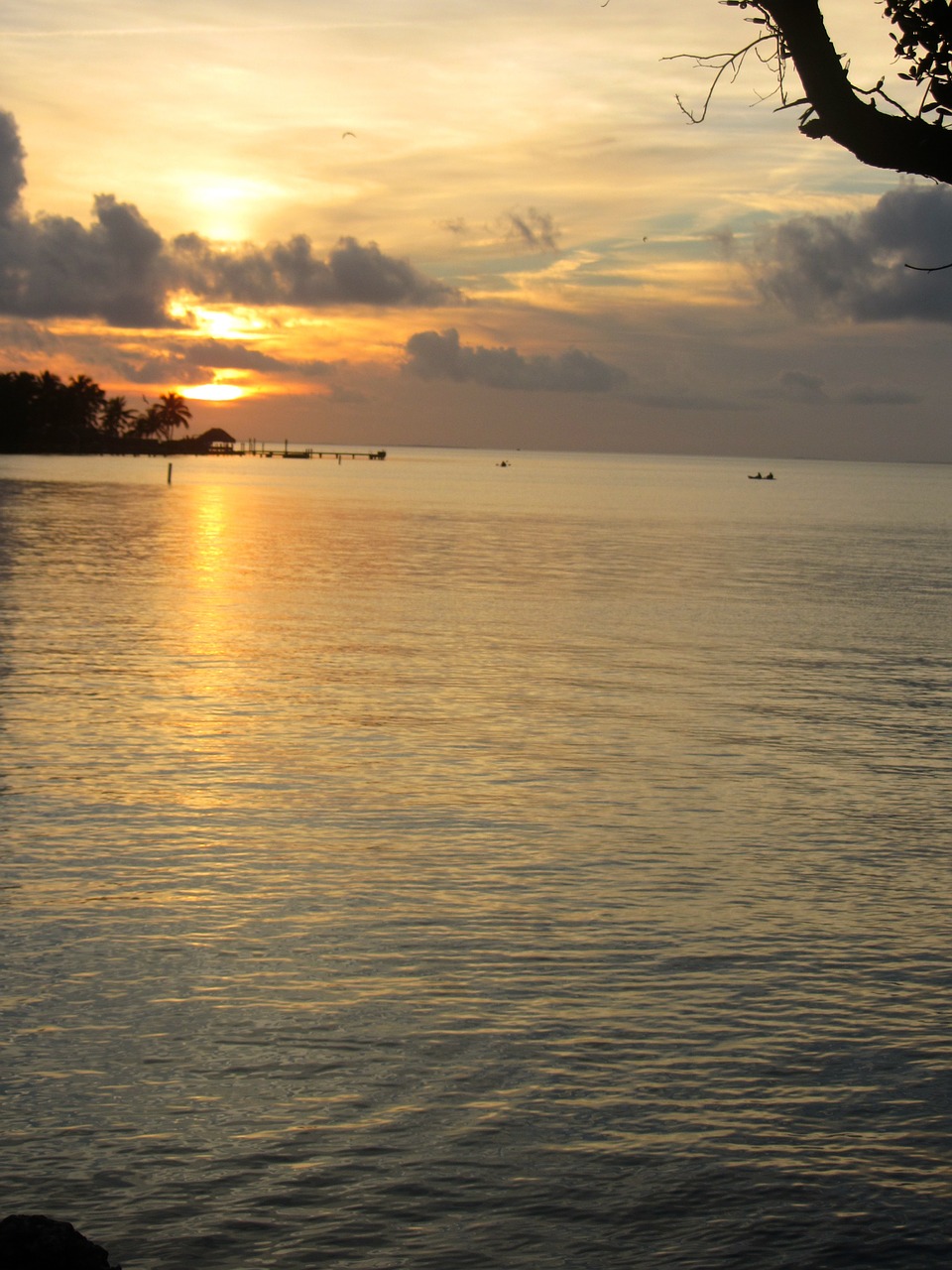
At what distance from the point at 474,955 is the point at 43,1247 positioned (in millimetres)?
5686

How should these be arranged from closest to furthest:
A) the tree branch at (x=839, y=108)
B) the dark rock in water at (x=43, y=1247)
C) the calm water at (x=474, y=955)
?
the dark rock in water at (x=43, y=1247) → the calm water at (x=474, y=955) → the tree branch at (x=839, y=108)

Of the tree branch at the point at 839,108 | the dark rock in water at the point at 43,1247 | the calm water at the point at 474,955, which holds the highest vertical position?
the tree branch at the point at 839,108

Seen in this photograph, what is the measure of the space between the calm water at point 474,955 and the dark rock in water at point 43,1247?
129 centimetres

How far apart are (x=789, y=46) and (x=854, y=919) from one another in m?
6.89

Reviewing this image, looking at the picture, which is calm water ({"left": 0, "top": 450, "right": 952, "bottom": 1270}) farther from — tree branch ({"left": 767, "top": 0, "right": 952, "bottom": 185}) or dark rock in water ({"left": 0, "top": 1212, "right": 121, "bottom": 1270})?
tree branch ({"left": 767, "top": 0, "right": 952, "bottom": 185})

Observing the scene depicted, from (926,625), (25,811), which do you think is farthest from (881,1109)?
(926,625)

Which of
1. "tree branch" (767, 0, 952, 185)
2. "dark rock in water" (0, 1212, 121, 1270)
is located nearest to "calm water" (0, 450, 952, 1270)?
"dark rock in water" (0, 1212, 121, 1270)

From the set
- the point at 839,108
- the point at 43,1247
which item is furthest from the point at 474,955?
the point at 839,108

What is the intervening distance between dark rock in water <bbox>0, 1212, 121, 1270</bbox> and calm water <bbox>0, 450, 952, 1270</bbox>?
1.29 m

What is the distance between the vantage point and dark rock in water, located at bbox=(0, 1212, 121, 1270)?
16.3 ft

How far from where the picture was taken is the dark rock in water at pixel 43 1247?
4980 mm

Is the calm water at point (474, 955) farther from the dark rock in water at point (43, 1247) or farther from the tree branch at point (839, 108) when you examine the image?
the tree branch at point (839, 108)

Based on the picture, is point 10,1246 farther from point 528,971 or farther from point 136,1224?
point 528,971

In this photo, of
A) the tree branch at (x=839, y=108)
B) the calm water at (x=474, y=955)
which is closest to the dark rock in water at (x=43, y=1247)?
the calm water at (x=474, y=955)
